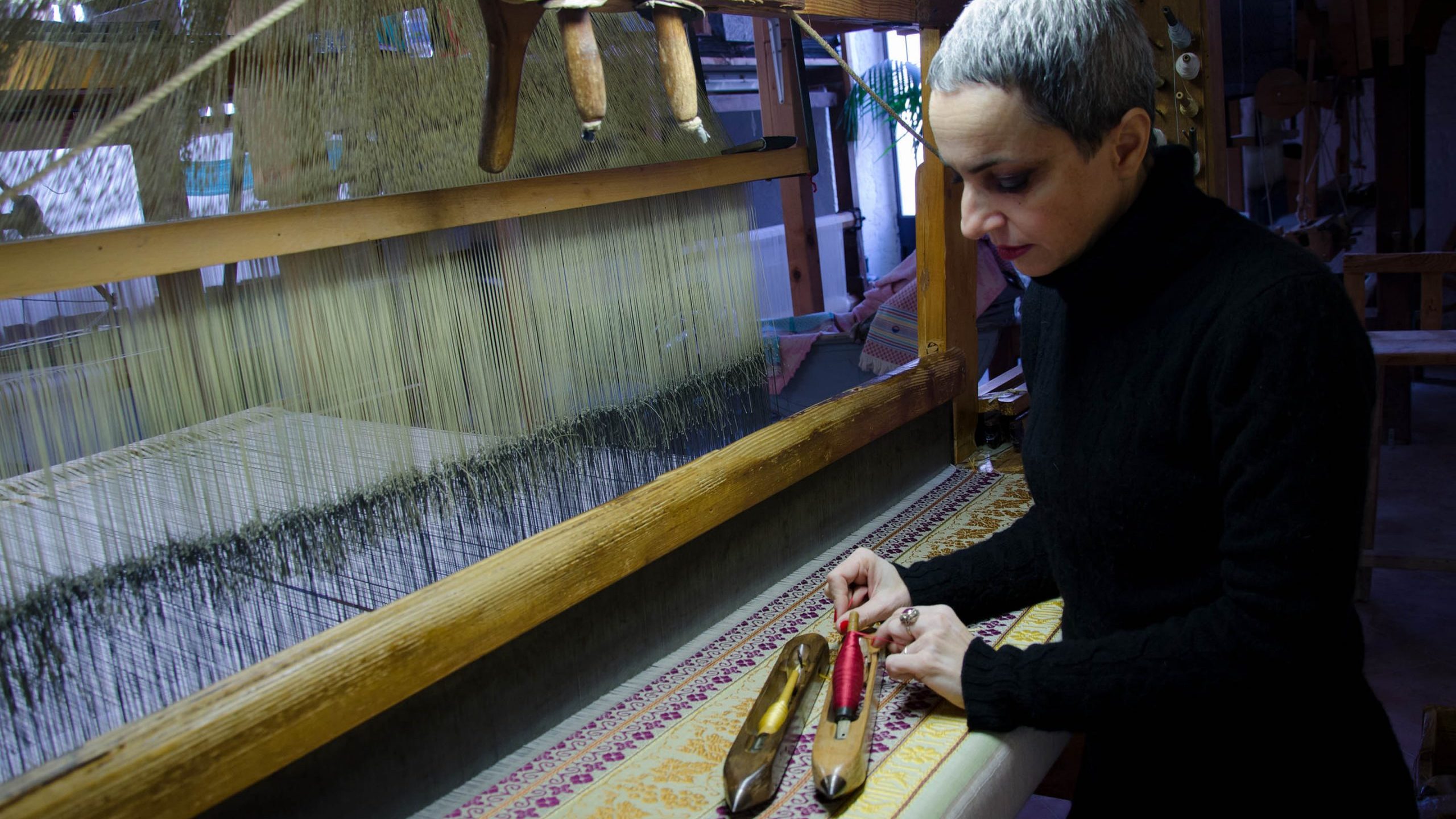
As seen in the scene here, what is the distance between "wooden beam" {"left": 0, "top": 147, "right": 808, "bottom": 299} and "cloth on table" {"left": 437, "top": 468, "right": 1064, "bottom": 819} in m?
0.70

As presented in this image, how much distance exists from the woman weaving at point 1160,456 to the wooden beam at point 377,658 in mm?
430

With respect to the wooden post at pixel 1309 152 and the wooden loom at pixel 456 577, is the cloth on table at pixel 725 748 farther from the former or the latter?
the wooden post at pixel 1309 152

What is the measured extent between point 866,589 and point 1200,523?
0.57 metres

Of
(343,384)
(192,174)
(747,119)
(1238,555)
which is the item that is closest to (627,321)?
A: (343,384)

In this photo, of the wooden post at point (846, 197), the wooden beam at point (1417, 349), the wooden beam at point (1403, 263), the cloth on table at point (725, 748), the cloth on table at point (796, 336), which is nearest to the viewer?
the cloth on table at point (725, 748)

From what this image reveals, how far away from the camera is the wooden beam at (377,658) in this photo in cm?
100

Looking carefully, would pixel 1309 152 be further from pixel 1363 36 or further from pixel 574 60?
pixel 574 60

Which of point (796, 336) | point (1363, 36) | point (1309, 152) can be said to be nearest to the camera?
point (796, 336)

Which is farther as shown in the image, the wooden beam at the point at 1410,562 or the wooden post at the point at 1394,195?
the wooden post at the point at 1394,195

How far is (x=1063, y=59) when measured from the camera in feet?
3.40

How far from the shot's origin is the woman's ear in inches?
43.1

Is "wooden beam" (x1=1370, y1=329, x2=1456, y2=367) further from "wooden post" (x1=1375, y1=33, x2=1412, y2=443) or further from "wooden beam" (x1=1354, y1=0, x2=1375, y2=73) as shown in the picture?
"wooden beam" (x1=1354, y1=0, x2=1375, y2=73)

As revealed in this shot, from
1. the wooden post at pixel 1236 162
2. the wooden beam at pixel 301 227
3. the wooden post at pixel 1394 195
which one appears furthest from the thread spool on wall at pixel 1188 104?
the wooden post at pixel 1394 195

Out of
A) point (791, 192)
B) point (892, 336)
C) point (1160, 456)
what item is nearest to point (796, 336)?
point (892, 336)
